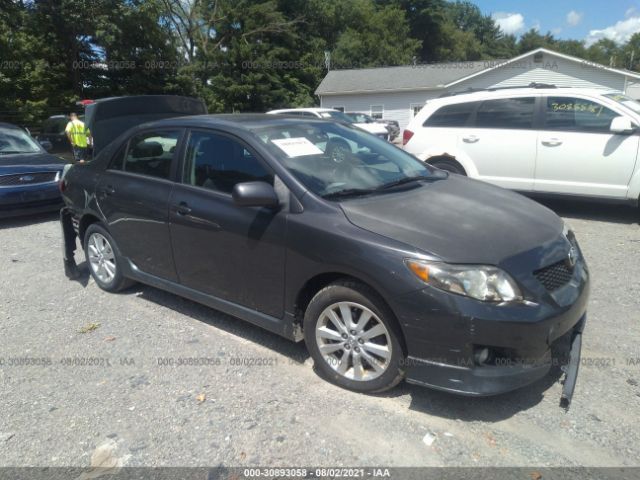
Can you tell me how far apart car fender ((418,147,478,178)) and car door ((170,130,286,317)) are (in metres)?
4.54

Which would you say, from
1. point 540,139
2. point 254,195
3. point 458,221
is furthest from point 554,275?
point 540,139

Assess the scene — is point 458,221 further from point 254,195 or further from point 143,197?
point 143,197

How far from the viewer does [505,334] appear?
2789 millimetres

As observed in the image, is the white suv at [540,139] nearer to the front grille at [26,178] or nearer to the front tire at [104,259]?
the front tire at [104,259]

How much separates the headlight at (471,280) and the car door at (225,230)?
1014mm

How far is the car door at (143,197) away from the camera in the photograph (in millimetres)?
4258

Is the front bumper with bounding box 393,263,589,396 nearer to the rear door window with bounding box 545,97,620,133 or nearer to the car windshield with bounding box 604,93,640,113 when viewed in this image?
the rear door window with bounding box 545,97,620,133

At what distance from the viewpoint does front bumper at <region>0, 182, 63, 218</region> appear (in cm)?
802

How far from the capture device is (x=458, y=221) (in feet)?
10.7

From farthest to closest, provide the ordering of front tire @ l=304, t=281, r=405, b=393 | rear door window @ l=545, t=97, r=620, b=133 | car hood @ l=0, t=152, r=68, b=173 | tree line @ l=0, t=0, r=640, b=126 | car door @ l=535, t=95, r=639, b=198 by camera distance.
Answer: tree line @ l=0, t=0, r=640, b=126 < car hood @ l=0, t=152, r=68, b=173 < rear door window @ l=545, t=97, r=620, b=133 < car door @ l=535, t=95, r=639, b=198 < front tire @ l=304, t=281, r=405, b=393

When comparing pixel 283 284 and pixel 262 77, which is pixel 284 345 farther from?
pixel 262 77

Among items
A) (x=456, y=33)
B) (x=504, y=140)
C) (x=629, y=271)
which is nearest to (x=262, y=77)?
(x=504, y=140)

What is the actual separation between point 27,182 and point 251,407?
680cm

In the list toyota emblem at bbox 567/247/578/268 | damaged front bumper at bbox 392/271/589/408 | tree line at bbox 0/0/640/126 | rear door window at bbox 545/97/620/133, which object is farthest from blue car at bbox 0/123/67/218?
tree line at bbox 0/0/640/126
